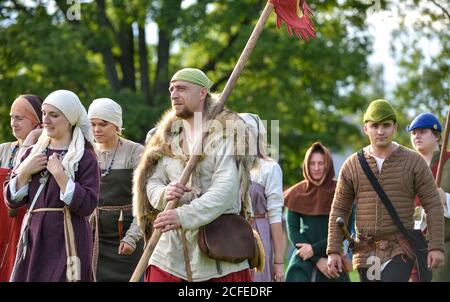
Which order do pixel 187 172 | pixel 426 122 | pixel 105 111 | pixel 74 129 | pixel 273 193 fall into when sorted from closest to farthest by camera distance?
pixel 187 172
pixel 74 129
pixel 105 111
pixel 426 122
pixel 273 193

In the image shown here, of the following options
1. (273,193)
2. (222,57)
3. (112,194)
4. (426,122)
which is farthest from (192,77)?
(222,57)

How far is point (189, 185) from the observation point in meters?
6.97

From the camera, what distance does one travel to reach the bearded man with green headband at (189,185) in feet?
22.3

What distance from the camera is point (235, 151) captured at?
6.95 m

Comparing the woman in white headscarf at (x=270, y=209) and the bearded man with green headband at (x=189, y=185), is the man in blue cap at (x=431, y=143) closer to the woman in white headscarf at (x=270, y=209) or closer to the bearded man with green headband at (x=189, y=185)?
the woman in white headscarf at (x=270, y=209)

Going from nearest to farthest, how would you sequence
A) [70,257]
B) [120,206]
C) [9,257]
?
[70,257] → [9,257] → [120,206]

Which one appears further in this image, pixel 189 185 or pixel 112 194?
pixel 112 194

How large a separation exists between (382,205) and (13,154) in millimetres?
2792

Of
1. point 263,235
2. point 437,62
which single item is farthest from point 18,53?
point 263,235

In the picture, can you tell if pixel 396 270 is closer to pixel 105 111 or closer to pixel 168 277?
pixel 168 277

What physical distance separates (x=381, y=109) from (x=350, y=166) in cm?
49

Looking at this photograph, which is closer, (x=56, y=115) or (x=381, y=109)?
(x=56, y=115)

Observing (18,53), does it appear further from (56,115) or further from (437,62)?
(56,115)

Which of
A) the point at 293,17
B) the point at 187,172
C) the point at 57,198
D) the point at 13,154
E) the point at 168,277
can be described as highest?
the point at 293,17
